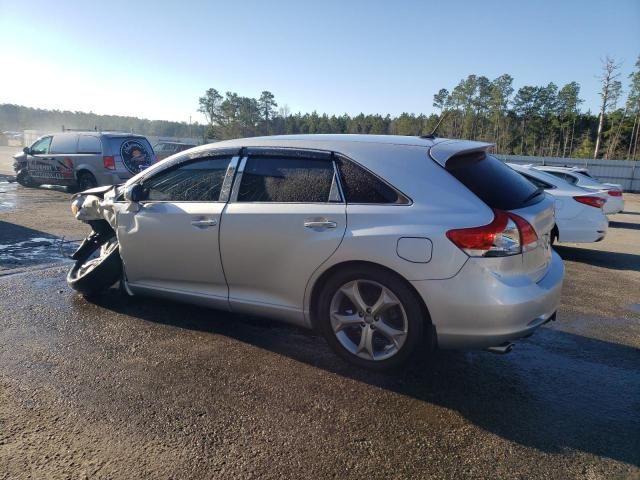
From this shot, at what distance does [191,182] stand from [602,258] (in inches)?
282

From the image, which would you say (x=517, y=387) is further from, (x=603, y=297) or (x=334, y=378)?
(x=603, y=297)

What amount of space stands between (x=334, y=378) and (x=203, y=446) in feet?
3.56

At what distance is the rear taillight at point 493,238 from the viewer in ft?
10.1

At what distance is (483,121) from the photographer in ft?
196

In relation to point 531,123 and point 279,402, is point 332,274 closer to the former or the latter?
point 279,402

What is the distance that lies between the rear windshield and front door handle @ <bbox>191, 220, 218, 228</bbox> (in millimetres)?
1858

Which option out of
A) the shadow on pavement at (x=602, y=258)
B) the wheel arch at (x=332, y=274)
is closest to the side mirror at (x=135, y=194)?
the wheel arch at (x=332, y=274)

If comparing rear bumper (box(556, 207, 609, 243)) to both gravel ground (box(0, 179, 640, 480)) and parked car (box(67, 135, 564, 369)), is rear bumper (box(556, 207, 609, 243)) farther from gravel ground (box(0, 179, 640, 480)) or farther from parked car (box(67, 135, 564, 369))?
parked car (box(67, 135, 564, 369))

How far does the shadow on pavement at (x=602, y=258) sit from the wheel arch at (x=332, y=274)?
567 cm

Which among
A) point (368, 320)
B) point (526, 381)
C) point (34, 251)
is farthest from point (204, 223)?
point (34, 251)

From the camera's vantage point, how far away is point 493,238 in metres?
3.08

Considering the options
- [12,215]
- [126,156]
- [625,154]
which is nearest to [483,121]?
[625,154]

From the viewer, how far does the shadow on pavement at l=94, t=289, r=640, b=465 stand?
9.36ft

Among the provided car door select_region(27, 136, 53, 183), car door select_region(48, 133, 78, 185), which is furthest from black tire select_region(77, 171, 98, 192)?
car door select_region(27, 136, 53, 183)
